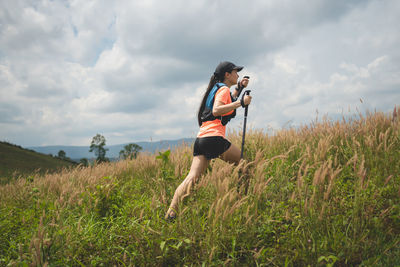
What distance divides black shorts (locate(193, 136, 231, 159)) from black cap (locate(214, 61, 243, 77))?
107cm

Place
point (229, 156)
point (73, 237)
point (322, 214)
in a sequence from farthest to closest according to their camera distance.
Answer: point (229, 156) → point (73, 237) → point (322, 214)

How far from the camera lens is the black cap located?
3.53 metres

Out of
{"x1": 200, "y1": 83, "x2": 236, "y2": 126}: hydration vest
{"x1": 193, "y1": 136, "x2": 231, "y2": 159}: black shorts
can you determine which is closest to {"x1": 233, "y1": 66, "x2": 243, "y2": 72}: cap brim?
{"x1": 200, "y1": 83, "x2": 236, "y2": 126}: hydration vest

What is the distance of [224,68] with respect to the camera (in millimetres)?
3531

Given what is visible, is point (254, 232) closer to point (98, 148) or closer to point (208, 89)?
point (208, 89)

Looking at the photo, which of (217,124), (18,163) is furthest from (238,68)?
(18,163)

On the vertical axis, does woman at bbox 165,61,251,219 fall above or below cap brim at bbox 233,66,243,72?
A: below

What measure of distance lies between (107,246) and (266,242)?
6.20ft

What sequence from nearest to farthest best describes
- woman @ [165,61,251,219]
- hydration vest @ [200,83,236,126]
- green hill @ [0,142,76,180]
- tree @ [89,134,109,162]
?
woman @ [165,61,251,219]
hydration vest @ [200,83,236,126]
green hill @ [0,142,76,180]
tree @ [89,134,109,162]

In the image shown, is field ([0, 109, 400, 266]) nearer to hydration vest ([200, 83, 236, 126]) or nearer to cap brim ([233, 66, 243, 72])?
hydration vest ([200, 83, 236, 126])

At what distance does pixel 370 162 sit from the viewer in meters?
3.39

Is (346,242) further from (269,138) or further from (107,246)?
(269,138)

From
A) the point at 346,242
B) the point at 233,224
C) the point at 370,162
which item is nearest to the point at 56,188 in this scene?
the point at 233,224

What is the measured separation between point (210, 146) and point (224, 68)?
1289mm
